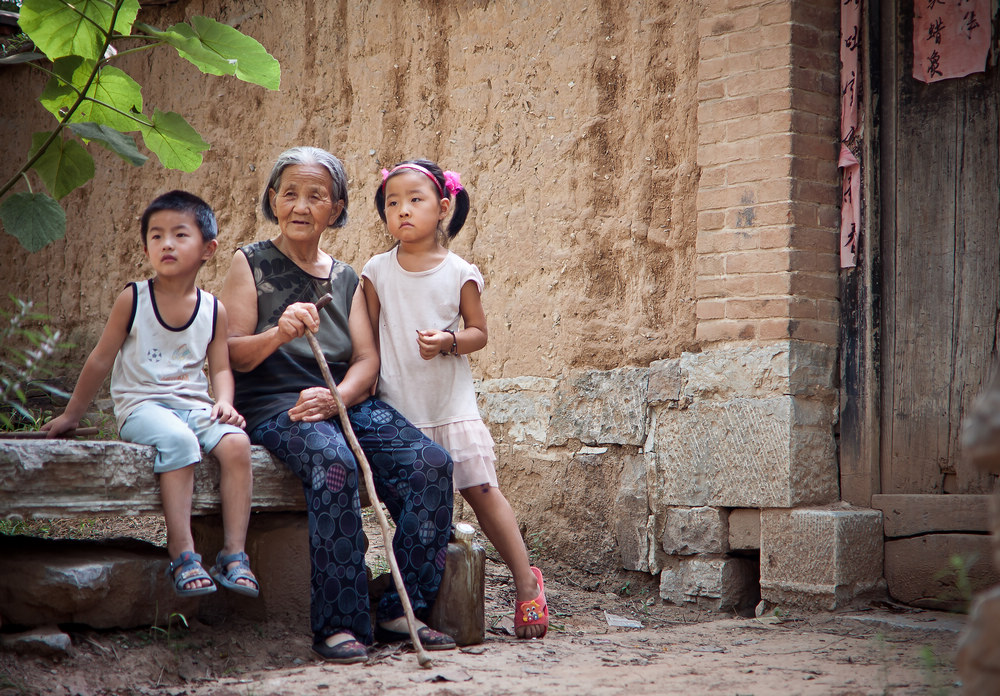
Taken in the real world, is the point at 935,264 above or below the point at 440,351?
above

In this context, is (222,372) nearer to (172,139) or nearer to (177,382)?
(177,382)

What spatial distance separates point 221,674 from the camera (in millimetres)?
2791

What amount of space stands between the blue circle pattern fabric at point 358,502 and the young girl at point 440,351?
12 centimetres

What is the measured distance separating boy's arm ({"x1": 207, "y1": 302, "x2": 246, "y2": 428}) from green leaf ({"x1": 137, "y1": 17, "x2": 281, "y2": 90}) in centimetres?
78

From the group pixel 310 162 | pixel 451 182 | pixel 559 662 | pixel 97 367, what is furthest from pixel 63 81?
pixel 559 662

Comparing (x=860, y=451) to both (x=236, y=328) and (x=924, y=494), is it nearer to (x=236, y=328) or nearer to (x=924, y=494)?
(x=924, y=494)

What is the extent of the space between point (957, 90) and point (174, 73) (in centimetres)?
462

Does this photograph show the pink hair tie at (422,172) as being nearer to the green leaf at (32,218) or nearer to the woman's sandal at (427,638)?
the green leaf at (32,218)

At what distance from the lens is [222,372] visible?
2.96 m

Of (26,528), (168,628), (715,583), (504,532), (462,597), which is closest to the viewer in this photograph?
(168,628)

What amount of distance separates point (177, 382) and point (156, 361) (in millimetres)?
88

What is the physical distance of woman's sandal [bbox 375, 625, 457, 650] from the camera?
9.45 ft

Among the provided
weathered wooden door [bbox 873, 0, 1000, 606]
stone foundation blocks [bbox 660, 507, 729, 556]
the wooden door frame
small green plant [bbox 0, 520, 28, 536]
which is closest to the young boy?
small green plant [bbox 0, 520, 28, 536]

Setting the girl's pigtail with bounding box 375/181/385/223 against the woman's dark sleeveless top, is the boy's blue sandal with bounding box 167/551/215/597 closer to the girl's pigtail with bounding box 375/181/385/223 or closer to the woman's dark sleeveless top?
the woman's dark sleeveless top
